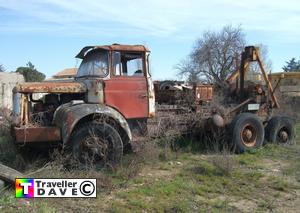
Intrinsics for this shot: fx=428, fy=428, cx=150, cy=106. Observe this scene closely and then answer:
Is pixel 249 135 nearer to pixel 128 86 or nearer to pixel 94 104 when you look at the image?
pixel 128 86

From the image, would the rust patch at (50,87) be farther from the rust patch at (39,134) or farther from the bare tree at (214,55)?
the bare tree at (214,55)

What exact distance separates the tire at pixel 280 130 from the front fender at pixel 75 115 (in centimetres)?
493

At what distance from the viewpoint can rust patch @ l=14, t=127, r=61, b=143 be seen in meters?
7.71

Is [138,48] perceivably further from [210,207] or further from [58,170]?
[210,207]

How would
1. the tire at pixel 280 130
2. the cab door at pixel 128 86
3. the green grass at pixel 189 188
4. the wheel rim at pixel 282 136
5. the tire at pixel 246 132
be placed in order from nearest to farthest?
the green grass at pixel 189 188, the cab door at pixel 128 86, the tire at pixel 246 132, the tire at pixel 280 130, the wheel rim at pixel 282 136

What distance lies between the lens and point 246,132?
10.7m

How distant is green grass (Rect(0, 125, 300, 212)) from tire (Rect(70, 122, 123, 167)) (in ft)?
1.11

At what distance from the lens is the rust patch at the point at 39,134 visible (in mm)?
7707

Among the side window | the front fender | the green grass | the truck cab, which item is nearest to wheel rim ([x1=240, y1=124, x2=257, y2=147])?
the green grass

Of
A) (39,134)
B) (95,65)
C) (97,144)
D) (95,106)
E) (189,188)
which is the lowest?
(189,188)

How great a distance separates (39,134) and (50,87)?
98cm

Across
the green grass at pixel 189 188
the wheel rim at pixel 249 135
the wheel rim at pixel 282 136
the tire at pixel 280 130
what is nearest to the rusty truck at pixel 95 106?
→ the wheel rim at pixel 249 135

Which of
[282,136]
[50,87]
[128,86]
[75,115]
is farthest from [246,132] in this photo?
[50,87]

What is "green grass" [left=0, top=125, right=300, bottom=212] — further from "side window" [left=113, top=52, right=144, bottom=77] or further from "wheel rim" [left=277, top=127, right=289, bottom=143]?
"wheel rim" [left=277, top=127, right=289, bottom=143]
